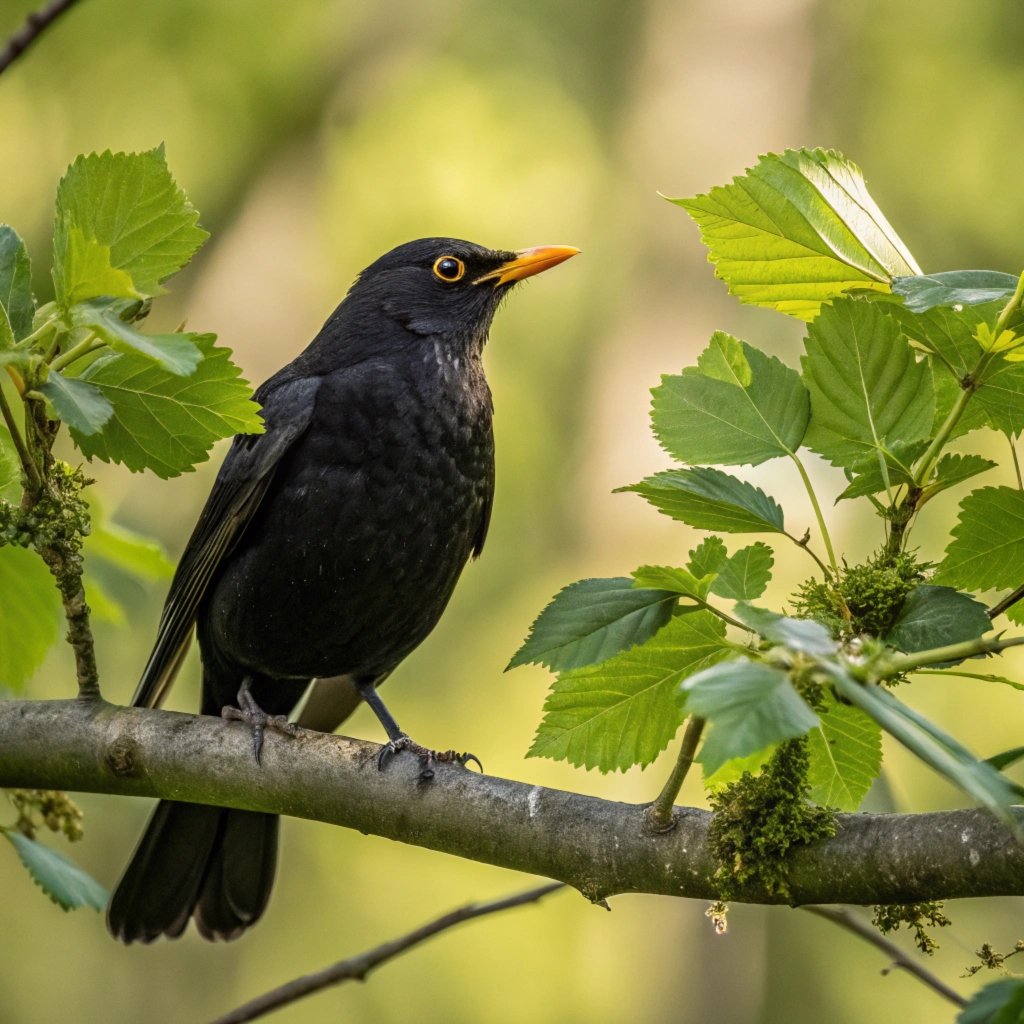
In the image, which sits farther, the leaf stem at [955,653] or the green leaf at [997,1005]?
the leaf stem at [955,653]

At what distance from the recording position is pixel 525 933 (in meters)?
8.02

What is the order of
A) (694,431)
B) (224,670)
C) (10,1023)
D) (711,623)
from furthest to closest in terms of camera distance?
(10,1023), (224,670), (694,431), (711,623)

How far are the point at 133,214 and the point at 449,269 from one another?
2481 mm

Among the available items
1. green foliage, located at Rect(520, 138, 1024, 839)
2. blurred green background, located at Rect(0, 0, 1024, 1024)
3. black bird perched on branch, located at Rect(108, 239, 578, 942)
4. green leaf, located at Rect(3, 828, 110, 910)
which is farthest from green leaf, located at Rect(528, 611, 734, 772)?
blurred green background, located at Rect(0, 0, 1024, 1024)

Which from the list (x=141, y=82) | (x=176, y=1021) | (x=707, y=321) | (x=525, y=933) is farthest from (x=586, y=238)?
(x=176, y=1021)

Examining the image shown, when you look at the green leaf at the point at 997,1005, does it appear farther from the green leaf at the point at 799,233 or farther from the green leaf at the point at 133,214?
the green leaf at the point at 133,214

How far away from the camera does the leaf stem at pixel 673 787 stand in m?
1.76

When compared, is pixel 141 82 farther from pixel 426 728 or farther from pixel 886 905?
pixel 886 905

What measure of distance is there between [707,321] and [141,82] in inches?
203

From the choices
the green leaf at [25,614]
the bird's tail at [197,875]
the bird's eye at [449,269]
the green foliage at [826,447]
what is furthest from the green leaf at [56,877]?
the bird's eye at [449,269]

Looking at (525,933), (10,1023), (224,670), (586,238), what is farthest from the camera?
(586,238)

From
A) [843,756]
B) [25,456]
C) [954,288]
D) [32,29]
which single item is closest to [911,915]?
[843,756]


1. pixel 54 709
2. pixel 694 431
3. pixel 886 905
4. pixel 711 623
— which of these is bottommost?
pixel 54 709

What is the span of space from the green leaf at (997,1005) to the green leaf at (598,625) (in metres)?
0.65
